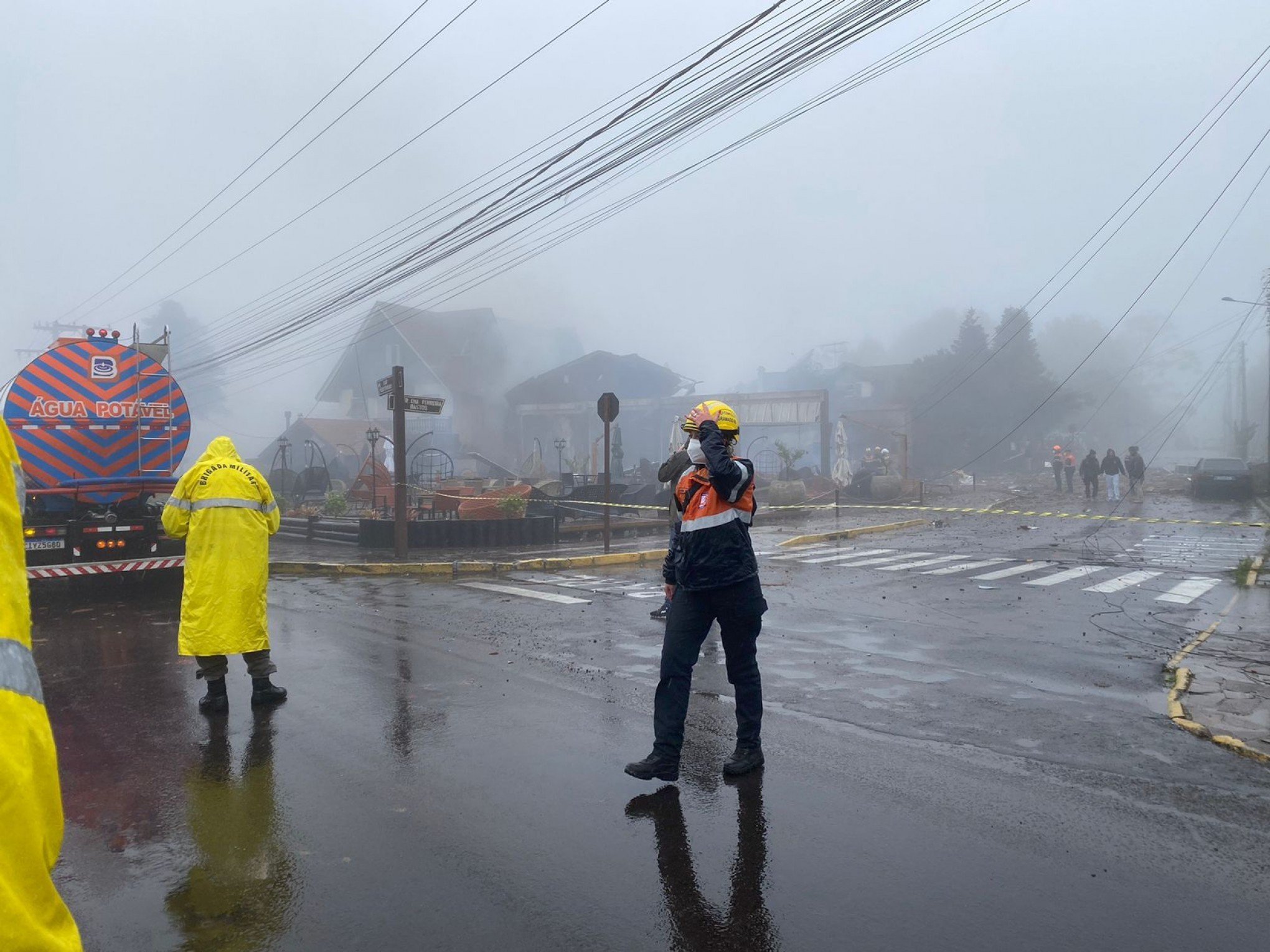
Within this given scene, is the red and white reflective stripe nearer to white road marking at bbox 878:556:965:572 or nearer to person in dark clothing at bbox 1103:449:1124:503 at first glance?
white road marking at bbox 878:556:965:572

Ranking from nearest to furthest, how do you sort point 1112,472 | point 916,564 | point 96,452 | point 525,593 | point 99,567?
1. point 99,567
2. point 96,452
3. point 525,593
4. point 916,564
5. point 1112,472

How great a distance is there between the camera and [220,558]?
6000mm

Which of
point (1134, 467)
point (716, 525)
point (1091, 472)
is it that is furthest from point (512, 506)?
point (1134, 467)

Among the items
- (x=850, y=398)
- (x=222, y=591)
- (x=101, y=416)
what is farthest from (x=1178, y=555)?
(x=850, y=398)

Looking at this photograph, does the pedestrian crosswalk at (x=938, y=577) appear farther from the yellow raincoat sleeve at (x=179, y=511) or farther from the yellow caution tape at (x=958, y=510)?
the yellow raincoat sleeve at (x=179, y=511)

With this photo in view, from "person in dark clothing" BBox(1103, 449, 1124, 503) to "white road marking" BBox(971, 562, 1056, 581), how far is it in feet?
50.4

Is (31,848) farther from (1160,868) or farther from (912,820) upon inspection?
(1160,868)

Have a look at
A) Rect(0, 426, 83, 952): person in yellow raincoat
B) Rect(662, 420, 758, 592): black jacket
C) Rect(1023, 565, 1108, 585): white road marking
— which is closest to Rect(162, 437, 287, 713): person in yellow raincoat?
Rect(662, 420, 758, 592): black jacket

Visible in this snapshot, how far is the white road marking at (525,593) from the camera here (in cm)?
1068

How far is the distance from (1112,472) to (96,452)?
89.6ft

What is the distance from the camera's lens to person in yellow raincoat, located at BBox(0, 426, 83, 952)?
1.37 meters

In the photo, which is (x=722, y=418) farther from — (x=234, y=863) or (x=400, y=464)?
(x=400, y=464)

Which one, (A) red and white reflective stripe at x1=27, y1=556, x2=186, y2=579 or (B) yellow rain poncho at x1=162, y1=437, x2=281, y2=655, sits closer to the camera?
(B) yellow rain poncho at x1=162, y1=437, x2=281, y2=655

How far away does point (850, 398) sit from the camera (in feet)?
194
